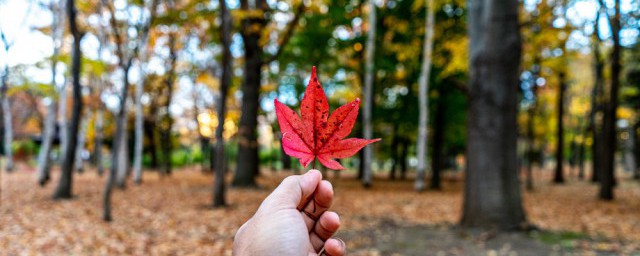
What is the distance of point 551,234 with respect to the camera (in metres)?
6.51

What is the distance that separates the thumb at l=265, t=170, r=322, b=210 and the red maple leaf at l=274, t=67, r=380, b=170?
11cm

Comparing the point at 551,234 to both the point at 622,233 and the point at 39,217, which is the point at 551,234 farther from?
the point at 39,217

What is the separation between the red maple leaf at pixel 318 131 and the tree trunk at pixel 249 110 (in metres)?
10.5

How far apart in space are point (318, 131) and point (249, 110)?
37.3 feet

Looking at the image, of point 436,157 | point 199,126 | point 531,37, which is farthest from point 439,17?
point 199,126

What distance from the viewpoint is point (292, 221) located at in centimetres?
123

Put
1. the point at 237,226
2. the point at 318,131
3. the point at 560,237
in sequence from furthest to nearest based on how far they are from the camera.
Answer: the point at 237,226 → the point at 560,237 → the point at 318,131

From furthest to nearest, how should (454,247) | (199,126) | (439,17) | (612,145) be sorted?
1. (199,126)
2. (439,17)
3. (612,145)
4. (454,247)

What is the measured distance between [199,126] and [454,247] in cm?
1971

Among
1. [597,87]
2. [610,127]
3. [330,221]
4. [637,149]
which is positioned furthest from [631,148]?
[330,221]

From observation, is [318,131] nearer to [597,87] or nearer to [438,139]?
[438,139]

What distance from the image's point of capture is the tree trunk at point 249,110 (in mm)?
11953

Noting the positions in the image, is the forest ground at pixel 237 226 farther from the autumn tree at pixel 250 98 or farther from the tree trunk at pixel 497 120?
the autumn tree at pixel 250 98

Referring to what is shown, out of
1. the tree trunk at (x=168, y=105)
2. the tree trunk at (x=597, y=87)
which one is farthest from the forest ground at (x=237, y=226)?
the tree trunk at (x=168, y=105)
